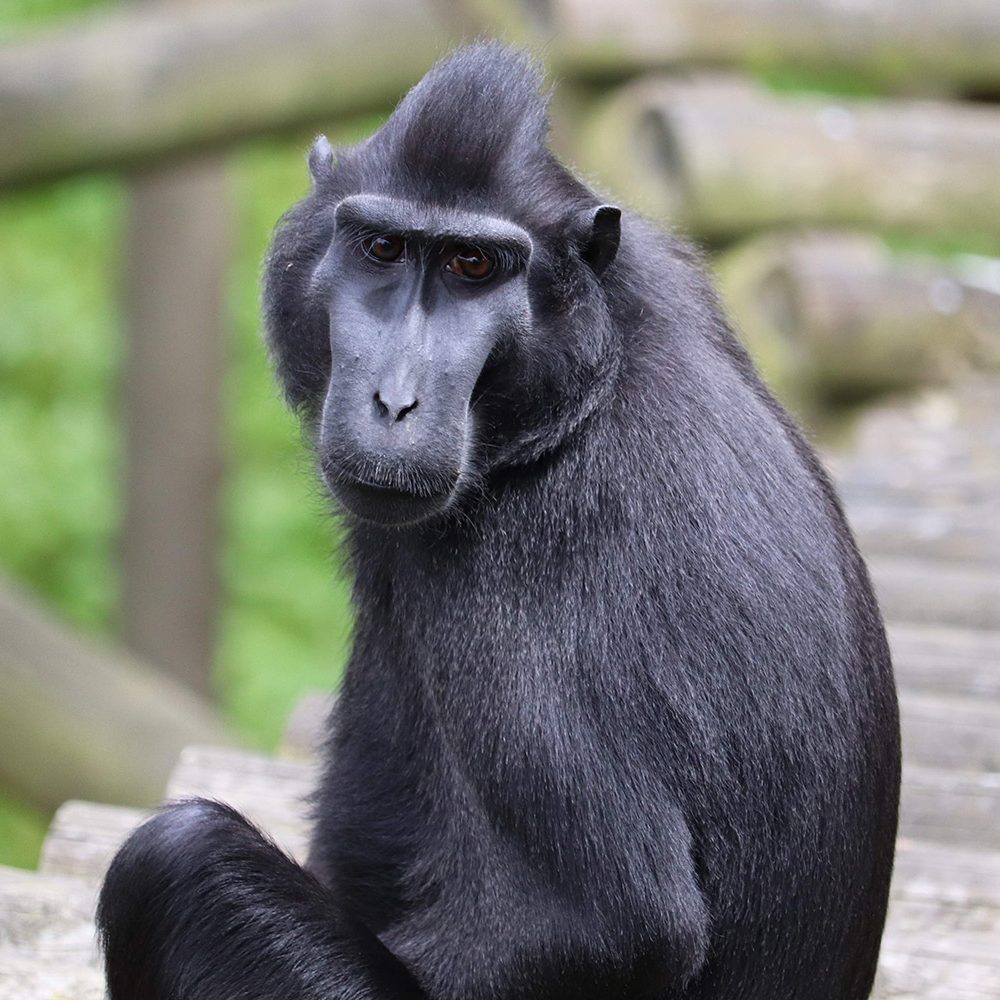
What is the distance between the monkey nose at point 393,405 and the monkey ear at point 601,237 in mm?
520

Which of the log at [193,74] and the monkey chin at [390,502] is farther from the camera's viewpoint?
the log at [193,74]

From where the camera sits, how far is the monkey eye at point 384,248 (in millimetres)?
3623

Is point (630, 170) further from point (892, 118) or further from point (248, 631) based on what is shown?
point (248, 631)

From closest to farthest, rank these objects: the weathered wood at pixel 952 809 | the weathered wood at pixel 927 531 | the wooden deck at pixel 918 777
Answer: the wooden deck at pixel 918 777 < the weathered wood at pixel 952 809 < the weathered wood at pixel 927 531

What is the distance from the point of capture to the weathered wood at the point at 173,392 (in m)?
10.6

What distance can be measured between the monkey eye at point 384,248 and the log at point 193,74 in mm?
4780

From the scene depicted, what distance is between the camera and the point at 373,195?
3.65 m

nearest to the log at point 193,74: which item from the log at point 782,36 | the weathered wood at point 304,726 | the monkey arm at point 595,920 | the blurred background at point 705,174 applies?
the blurred background at point 705,174

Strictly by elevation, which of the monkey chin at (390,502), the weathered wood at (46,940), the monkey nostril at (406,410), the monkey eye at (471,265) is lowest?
the weathered wood at (46,940)

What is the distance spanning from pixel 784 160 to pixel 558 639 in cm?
533

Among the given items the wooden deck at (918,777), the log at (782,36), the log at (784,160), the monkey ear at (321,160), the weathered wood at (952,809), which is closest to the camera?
the monkey ear at (321,160)

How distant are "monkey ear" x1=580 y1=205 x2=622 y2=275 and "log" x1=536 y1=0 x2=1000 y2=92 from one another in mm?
4948

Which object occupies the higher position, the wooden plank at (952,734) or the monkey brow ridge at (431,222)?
the monkey brow ridge at (431,222)

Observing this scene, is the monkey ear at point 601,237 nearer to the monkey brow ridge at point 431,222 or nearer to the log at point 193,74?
the monkey brow ridge at point 431,222
